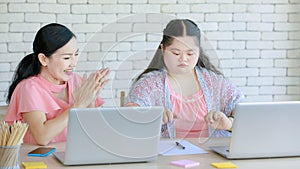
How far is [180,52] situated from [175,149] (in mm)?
380

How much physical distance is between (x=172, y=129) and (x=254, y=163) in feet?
1.69

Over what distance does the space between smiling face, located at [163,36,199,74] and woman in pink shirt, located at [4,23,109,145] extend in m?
0.32

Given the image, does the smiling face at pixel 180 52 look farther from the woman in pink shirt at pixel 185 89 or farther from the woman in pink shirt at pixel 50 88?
the woman in pink shirt at pixel 50 88

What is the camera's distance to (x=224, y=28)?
3.75 meters

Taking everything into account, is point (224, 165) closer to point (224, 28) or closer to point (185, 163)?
point (185, 163)

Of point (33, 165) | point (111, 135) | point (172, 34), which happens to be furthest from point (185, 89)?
point (33, 165)

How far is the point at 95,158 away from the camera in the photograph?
6.29 ft

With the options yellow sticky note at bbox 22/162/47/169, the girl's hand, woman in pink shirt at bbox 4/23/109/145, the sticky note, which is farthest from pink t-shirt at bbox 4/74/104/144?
the sticky note

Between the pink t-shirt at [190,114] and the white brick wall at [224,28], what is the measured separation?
804 mm

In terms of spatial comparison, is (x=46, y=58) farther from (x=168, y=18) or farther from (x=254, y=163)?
(x=254, y=163)

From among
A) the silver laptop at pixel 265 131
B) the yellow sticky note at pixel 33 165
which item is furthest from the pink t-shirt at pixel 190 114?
the yellow sticky note at pixel 33 165

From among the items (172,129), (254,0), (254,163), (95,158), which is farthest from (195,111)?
(254,0)

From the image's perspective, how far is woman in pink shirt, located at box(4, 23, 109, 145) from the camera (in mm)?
2369

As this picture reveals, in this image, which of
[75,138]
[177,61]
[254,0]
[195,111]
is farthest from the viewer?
[254,0]
